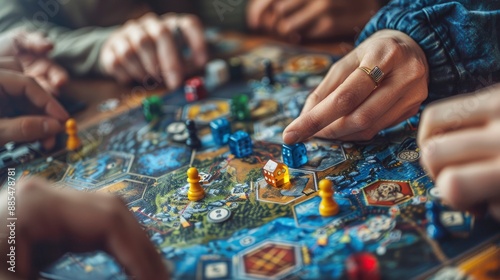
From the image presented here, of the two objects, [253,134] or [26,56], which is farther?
[26,56]

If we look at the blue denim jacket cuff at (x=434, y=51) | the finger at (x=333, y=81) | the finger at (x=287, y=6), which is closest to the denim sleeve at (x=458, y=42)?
the blue denim jacket cuff at (x=434, y=51)

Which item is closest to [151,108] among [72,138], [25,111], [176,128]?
[176,128]

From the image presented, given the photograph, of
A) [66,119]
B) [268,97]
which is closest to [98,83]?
[66,119]

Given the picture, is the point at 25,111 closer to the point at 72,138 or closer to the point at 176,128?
the point at 72,138

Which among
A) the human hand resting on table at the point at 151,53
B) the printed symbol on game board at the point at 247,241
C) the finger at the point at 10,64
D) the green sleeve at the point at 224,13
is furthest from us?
the green sleeve at the point at 224,13

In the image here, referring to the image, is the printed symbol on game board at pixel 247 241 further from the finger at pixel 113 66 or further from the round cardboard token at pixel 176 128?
the finger at pixel 113 66

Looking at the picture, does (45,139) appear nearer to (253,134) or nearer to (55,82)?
(55,82)
